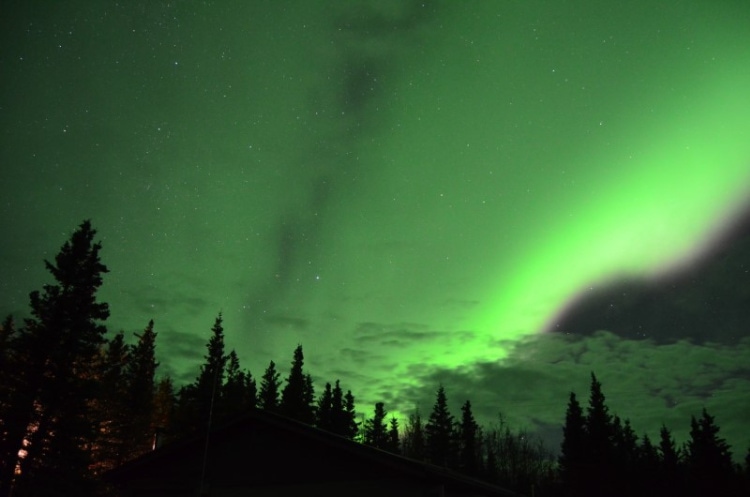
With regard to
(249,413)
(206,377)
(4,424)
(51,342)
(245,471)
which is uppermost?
(206,377)

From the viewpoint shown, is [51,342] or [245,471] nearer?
[245,471]

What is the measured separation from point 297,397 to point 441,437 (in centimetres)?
2609

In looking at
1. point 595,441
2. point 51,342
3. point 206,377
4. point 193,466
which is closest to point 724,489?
point 595,441

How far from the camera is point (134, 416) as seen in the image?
42.7m

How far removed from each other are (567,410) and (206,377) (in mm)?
37637

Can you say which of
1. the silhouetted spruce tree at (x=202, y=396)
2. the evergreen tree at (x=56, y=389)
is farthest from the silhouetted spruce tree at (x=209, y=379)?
the evergreen tree at (x=56, y=389)

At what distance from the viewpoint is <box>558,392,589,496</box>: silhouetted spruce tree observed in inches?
1984

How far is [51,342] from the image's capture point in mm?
27078

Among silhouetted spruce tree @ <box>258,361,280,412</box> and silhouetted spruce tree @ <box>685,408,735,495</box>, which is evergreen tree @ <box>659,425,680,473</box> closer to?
silhouetted spruce tree @ <box>685,408,735,495</box>

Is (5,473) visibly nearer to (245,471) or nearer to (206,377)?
(245,471)

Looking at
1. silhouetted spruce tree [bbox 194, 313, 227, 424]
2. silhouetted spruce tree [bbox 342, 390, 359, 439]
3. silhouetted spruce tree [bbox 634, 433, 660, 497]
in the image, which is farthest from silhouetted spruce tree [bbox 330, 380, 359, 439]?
silhouetted spruce tree [bbox 634, 433, 660, 497]

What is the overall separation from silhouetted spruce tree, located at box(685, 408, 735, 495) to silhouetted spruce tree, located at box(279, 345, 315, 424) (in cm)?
4090

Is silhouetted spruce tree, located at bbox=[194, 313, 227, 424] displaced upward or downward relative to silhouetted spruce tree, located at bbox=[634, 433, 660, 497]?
upward

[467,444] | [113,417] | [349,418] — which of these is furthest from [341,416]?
[113,417]
